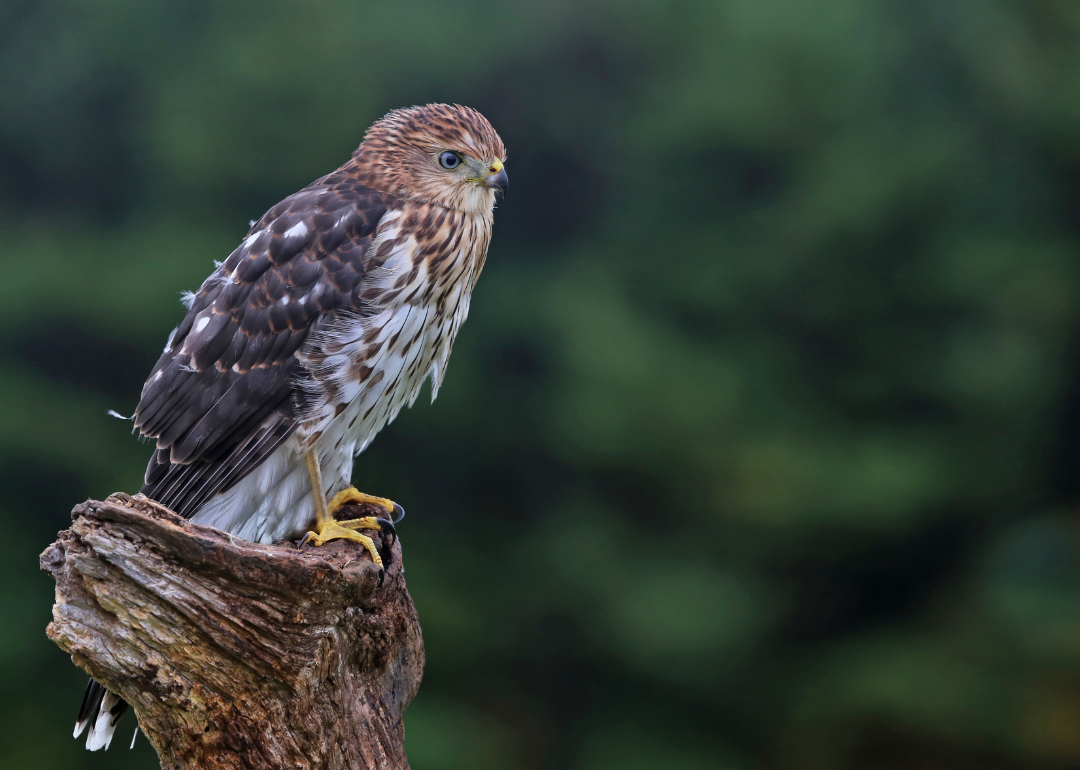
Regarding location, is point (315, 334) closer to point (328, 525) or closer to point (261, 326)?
point (261, 326)

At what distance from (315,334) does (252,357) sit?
0.16 meters

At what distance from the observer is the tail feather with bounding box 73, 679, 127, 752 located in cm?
194

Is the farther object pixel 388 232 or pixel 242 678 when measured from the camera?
pixel 388 232

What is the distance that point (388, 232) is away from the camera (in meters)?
2.12

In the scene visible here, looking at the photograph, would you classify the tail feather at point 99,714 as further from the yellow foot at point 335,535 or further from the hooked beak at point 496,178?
the hooked beak at point 496,178

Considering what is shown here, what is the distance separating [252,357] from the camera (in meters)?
2.08

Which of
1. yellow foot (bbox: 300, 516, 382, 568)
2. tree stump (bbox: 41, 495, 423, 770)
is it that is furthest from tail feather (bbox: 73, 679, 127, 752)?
yellow foot (bbox: 300, 516, 382, 568)

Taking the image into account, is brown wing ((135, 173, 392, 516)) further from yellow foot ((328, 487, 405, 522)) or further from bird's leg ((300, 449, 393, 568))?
yellow foot ((328, 487, 405, 522))

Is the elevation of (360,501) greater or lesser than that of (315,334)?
lesser

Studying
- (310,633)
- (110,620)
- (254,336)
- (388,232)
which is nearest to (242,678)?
(310,633)

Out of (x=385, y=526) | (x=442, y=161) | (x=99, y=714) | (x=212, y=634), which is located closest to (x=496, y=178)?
(x=442, y=161)

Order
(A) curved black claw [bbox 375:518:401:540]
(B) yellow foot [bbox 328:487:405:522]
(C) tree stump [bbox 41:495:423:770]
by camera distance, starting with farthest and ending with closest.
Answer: (B) yellow foot [bbox 328:487:405:522] < (A) curved black claw [bbox 375:518:401:540] < (C) tree stump [bbox 41:495:423:770]

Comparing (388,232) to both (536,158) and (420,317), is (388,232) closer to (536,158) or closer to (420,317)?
(420,317)

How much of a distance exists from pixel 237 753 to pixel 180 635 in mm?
258
